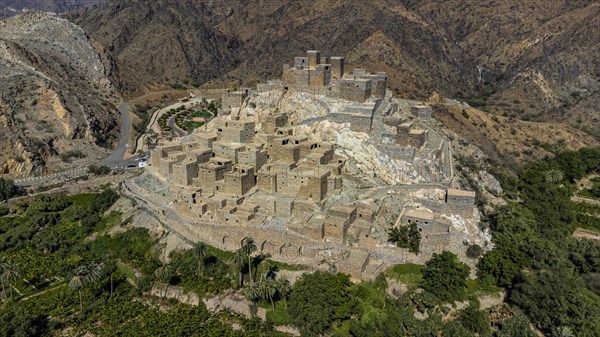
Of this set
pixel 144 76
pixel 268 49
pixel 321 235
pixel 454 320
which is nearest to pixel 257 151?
pixel 321 235

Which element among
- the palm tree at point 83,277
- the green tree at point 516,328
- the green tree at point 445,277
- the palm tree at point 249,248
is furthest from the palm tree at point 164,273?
the green tree at point 516,328

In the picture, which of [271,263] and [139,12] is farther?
[139,12]

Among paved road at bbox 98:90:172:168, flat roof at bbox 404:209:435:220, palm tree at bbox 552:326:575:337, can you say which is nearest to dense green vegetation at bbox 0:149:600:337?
palm tree at bbox 552:326:575:337

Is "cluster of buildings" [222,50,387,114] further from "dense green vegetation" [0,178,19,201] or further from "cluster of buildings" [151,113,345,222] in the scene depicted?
"dense green vegetation" [0,178,19,201]

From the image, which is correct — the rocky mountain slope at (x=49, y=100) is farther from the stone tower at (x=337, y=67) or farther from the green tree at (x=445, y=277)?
the green tree at (x=445, y=277)

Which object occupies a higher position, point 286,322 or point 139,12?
point 139,12

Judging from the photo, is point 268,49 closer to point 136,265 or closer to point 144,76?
point 144,76

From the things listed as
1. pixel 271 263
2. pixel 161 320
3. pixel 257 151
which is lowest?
pixel 161 320
